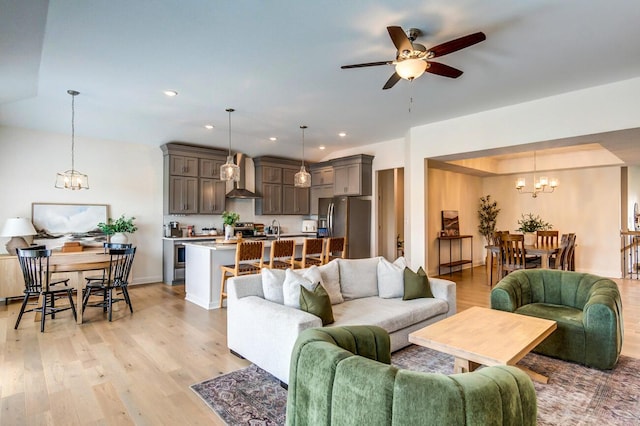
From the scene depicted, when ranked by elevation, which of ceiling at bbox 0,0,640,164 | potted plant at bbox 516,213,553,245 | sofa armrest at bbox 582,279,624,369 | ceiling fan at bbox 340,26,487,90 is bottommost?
sofa armrest at bbox 582,279,624,369

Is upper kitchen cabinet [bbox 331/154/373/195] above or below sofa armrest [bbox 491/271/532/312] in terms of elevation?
above

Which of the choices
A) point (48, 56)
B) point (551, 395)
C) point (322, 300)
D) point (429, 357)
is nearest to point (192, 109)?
point (48, 56)

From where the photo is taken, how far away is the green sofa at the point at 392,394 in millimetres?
1225

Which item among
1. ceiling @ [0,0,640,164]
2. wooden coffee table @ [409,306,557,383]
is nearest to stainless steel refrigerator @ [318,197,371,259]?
ceiling @ [0,0,640,164]

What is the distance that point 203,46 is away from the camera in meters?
3.12

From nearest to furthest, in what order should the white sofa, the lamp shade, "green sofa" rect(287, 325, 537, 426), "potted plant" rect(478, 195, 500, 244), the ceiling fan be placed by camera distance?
"green sofa" rect(287, 325, 537, 426) → the ceiling fan → the white sofa → the lamp shade → "potted plant" rect(478, 195, 500, 244)

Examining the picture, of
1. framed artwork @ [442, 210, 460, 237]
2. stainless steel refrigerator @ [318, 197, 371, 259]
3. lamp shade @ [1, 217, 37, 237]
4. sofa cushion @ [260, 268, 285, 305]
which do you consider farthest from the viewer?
framed artwork @ [442, 210, 460, 237]

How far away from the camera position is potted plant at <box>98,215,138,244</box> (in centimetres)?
589

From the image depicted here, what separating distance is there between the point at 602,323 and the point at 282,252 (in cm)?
362

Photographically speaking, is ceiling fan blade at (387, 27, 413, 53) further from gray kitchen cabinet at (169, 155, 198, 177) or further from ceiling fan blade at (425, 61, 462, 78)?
gray kitchen cabinet at (169, 155, 198, 177)

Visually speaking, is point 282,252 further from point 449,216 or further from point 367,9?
point 449,216

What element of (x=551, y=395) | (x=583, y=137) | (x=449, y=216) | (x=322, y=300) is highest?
(x=583, y=137)

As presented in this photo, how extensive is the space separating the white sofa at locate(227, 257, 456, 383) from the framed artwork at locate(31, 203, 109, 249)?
13.3 feet

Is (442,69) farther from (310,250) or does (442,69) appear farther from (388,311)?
(310,250)
